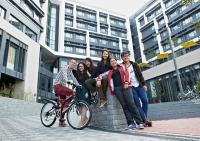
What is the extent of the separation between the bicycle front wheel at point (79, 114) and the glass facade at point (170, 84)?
2080 cm

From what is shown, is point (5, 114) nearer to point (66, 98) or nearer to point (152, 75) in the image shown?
point (66, 98)

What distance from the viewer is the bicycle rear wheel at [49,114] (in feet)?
19.2

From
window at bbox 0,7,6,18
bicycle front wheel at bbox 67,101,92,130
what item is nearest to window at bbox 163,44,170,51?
window at bbox 0,7,6,18

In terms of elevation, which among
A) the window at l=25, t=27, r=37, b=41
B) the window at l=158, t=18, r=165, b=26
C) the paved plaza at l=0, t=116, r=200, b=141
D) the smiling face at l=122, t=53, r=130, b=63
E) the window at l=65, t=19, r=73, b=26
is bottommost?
the paved plaza at l=0, t=116, r=200, b=141

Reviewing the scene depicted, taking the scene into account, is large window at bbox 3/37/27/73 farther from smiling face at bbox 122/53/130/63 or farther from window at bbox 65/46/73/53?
smiling face at bbox 122/53/130/63

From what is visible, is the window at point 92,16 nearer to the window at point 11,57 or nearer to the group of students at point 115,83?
the window at point 11,57

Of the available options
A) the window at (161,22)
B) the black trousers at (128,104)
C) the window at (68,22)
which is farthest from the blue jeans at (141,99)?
the window at (161,22)

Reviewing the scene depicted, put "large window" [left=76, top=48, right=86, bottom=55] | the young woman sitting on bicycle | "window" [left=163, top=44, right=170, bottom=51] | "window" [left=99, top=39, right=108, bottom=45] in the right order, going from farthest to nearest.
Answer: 1. "window" [left=99, top=39, right=108, bottom=45]
2. "large window" [left=76, top=48, right=86, bottom=55]
3. "window" [left=163, top=44, right=170, bottom=51]
4. the young woman sitting on bicycle

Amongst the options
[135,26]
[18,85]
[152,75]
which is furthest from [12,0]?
[135,26]

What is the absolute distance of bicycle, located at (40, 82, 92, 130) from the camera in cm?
496

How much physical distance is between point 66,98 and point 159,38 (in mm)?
39559

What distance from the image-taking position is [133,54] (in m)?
48.8

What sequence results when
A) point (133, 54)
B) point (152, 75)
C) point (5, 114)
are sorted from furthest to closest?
point (133, 54) → point (152, 75) → point (5, 114)

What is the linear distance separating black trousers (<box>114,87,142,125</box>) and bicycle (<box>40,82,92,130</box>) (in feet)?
2.57
